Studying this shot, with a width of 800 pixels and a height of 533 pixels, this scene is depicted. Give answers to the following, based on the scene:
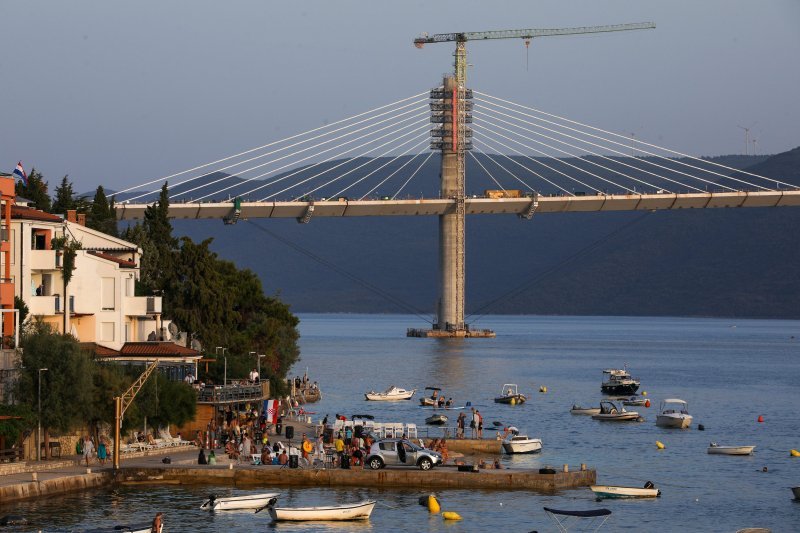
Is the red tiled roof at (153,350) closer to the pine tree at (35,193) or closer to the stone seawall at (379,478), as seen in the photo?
the stone seawall at (379,478)

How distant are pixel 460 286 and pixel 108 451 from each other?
142019 mm

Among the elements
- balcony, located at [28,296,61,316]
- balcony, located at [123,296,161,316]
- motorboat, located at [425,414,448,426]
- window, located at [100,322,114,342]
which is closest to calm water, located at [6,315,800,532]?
motorboat, located at [425,414,448,426]

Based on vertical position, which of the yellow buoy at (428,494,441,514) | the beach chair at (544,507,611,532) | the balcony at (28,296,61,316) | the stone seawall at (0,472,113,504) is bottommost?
the beach chair at (544,507,611,532)

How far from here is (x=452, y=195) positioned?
192 meters

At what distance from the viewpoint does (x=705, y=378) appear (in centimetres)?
11944

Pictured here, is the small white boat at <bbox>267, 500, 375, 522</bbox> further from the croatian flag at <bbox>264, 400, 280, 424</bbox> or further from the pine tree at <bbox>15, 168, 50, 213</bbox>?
the pine tree at <bbox>15, 168, 50, 213</bbox>

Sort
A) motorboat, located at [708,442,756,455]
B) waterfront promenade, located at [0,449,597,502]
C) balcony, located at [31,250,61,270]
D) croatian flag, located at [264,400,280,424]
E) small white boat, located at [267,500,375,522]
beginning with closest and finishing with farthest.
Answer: small white boat, located at [267,500,375,522] → waterfront promenade, located at [0,449,597,502] → balcony, located at [31,250,61,270] → croatian flag, located at [264,400,280,424] → motorboat, located at [708,442,756,455]

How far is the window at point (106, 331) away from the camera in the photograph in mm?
56812

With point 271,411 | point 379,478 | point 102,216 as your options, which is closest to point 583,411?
point 271,411

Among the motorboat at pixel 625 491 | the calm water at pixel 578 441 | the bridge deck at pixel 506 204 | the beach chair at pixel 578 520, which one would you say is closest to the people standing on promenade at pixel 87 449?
the calm water at pixel 578 441

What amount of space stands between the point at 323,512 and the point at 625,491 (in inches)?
443

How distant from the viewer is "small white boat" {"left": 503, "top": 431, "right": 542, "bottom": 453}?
60.8 metres

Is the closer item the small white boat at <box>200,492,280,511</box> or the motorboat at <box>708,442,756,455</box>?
the small white boat at <box>200,492,280,511</box>

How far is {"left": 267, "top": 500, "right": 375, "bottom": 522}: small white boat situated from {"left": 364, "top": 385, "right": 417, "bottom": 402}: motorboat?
49.3m
